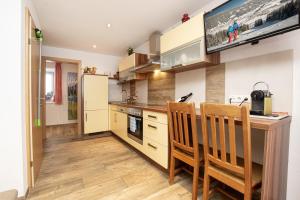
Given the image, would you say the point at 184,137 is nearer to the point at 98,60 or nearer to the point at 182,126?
the point at 182,126

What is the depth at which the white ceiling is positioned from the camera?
2.08 meters

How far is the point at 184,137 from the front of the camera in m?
1.64

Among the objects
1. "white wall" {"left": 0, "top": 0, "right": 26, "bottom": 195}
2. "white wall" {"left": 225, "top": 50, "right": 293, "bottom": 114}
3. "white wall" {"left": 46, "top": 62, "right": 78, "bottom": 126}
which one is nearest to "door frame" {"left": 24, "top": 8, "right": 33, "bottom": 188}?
"white wall" {"left": 0, "top": 0, "right": 26, "bottom": 195}

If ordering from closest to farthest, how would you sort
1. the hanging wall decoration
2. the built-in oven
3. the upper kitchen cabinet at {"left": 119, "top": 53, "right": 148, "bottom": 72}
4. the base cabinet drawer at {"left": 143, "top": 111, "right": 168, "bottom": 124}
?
the base cabinet drawer at {"left": 143, "top": 111, "right": 168, "bottom": 124}, the built-in oven, the upper kitchen cabinet at {"left": 119, "top": 53, "right": 148, "bottom": 72}, the hanging wall decoration

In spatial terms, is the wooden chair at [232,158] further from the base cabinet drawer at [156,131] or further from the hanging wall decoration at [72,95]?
the hanging wall decoration at [72,95]

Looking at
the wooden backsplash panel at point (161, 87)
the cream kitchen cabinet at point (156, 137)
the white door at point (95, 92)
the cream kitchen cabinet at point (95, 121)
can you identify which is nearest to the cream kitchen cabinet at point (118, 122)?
the cream kitchen cabinet at point (95, 121)

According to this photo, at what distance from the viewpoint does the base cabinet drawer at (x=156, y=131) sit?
195cm

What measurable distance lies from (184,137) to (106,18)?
2.23 metres

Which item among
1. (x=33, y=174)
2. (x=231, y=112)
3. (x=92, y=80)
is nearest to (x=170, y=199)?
(x=231, y=112)

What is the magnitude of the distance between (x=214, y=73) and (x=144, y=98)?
1.90m

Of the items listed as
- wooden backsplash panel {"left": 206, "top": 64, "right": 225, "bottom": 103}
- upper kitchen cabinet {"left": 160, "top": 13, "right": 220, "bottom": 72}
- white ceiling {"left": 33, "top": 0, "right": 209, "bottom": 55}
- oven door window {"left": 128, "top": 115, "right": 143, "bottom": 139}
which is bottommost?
oven door window {"left": 128, "top": 115, "right": 143, "bottom": 139}

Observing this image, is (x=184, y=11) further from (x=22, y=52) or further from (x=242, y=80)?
(x=22, y=52)

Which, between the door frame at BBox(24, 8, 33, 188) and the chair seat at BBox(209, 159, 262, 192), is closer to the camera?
the chair seat at BBox(209, 159, 262, 192)

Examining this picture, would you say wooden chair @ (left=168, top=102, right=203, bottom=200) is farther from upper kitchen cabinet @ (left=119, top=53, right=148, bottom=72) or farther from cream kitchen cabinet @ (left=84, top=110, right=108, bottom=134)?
cream kitchen cabinet @ (left=84, top=110, right=108, bottom=134)
